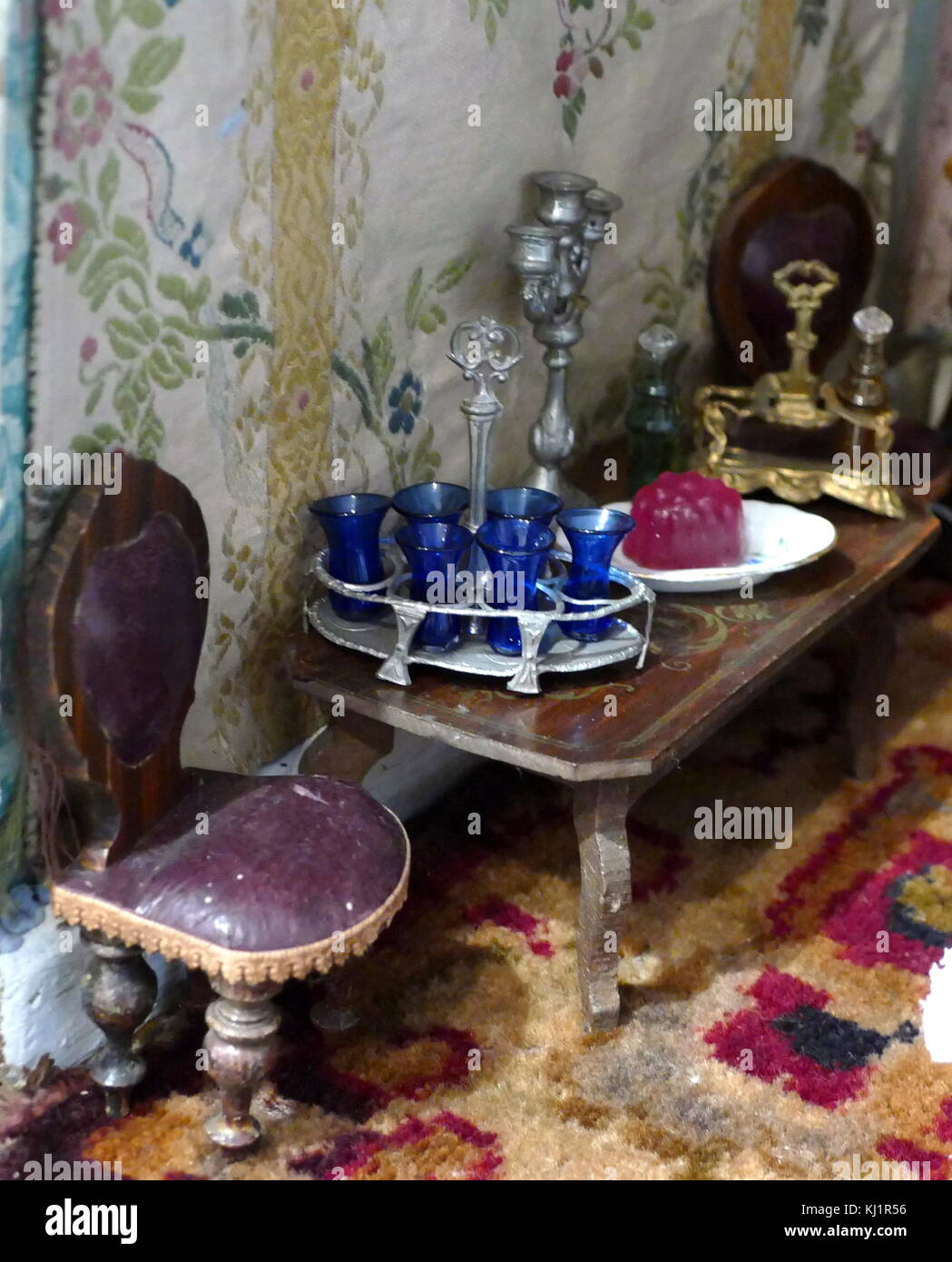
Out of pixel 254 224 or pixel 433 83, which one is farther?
pixel 433 83

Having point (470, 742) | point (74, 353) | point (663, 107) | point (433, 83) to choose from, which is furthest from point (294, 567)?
point (663, 107)

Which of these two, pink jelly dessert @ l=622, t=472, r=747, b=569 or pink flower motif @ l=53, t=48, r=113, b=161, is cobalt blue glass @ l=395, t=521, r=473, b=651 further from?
pink flower motif @ l=53, t=48, r=113, b=161

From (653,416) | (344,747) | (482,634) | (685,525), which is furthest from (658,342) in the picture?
(344,747)

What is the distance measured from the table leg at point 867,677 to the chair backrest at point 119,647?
1153 mm

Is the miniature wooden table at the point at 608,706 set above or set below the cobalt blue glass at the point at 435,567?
below

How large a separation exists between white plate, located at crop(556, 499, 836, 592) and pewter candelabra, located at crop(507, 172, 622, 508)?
0.12 m

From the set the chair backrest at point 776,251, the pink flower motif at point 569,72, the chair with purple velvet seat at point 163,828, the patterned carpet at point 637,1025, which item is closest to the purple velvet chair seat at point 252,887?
the chair with purple velvet seat at point 163,828

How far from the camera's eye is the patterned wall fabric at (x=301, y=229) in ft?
→ 4.32

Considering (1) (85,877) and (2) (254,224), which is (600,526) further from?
(1) (85,877)

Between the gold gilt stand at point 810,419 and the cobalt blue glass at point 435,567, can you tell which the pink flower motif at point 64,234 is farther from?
the gold gilt stand at point 810,419

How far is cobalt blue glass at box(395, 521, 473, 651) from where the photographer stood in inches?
63.8

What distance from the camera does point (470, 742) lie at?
1523mm
